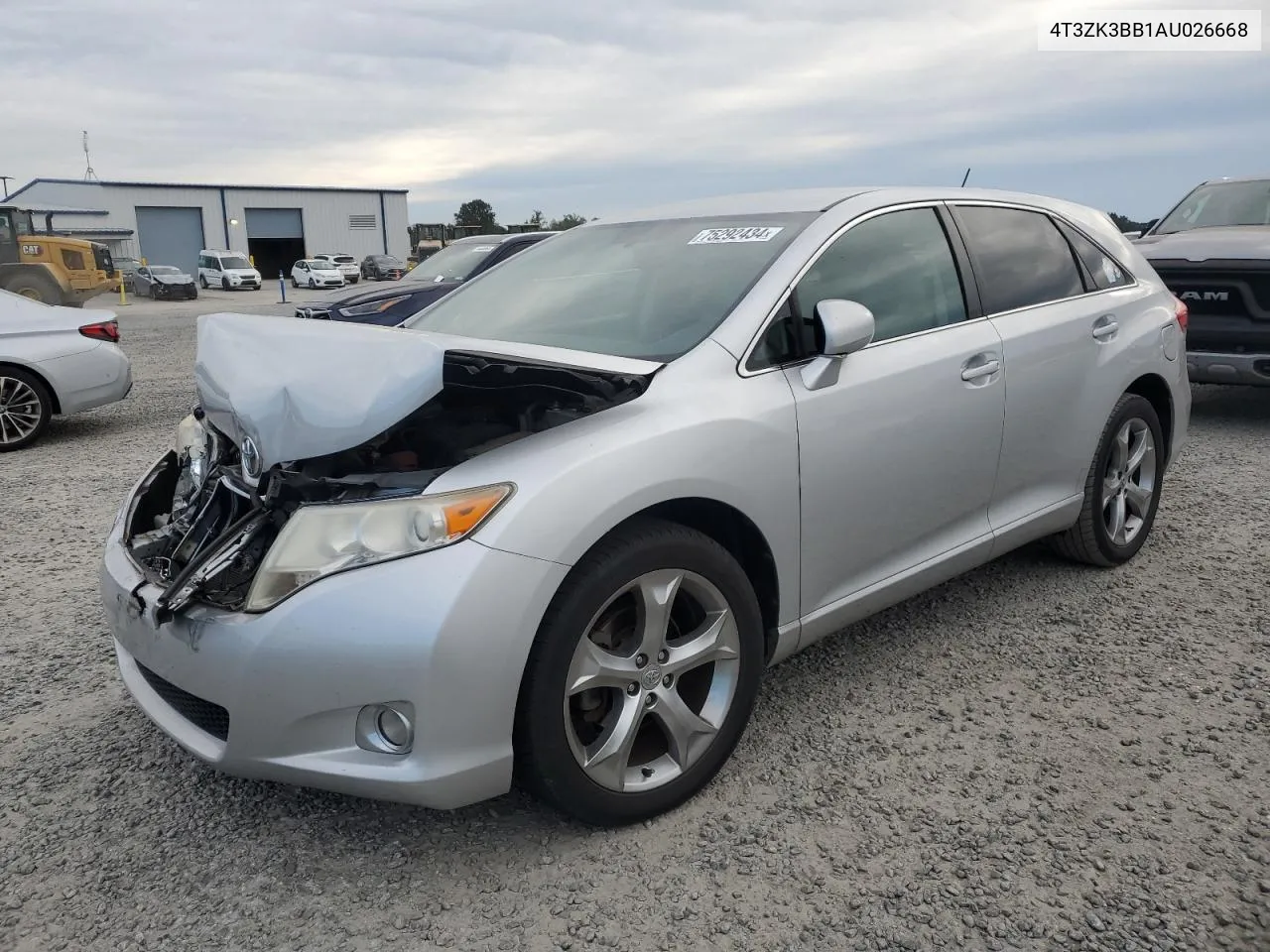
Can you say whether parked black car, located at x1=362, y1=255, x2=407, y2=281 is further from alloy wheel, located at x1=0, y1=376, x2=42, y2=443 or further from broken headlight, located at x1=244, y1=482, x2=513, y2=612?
broken headlight, located at x1=244, y1=482, x2=513, y2=612

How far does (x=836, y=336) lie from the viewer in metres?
2.70

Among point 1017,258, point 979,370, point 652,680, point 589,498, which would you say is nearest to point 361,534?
point 589,498

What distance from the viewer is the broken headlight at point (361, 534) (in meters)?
2.15

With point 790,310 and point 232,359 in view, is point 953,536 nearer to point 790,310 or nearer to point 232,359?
point 790,310

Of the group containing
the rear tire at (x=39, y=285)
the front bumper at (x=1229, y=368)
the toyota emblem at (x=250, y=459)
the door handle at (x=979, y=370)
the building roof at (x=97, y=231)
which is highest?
the door handle at (x=979, y=370)

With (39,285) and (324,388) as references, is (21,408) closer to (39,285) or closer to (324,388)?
(324,388)

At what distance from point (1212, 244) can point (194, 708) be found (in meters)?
7.38

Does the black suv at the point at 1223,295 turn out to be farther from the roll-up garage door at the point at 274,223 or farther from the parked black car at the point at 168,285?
the roll-up garage door at the point at 274,223

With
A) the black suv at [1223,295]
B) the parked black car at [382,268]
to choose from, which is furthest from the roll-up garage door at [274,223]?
the black suv at [1223,295]

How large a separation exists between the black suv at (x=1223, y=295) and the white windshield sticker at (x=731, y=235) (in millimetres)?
4604

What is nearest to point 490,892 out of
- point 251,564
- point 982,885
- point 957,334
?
point 251,564

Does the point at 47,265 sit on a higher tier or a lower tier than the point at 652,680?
lower

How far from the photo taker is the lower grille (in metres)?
2.30

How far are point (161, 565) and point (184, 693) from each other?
1.29 ft
